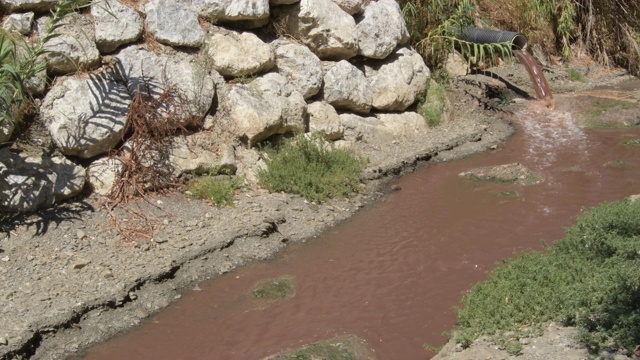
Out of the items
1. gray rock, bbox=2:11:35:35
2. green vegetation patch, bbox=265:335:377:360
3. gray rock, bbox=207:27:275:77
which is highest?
gray rock, bbox=2:11:35:35

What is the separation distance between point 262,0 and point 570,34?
7902mm

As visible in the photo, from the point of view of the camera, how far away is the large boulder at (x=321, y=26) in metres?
9.71

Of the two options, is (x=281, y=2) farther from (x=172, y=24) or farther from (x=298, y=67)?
(x=172, y=24)

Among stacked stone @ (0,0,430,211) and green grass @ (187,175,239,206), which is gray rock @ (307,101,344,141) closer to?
stacked stone @ (0,0,430,211)

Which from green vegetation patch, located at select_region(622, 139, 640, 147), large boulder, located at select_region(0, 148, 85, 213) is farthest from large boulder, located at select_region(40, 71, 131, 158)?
green vegetation patch, located at select_region(622, 139, 640, 147)

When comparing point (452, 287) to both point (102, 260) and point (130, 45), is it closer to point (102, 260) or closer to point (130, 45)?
point (102, 260)

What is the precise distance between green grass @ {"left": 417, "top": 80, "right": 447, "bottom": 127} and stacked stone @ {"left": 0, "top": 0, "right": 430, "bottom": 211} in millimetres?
184

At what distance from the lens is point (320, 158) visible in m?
8.55

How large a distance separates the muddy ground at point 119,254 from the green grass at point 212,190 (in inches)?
4.0

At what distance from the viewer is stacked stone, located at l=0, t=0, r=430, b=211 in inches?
295

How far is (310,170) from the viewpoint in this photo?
834 cm

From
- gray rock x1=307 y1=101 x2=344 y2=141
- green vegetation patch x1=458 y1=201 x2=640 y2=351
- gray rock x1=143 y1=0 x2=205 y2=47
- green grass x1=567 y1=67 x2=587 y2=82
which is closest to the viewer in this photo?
green vegetation patch x1=458 y1=201 x2=640 y2=351

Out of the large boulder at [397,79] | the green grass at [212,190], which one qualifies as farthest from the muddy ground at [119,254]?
the large boulder at [397,79]

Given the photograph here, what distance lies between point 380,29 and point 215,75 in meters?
2.88
